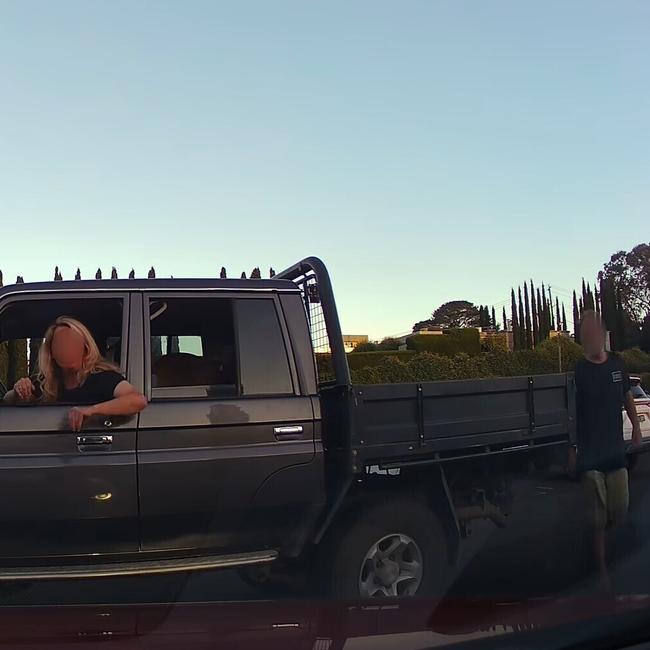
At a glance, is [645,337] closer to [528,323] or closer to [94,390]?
[528,323]

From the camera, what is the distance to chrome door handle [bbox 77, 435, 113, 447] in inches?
151

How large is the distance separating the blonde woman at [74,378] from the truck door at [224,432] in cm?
15

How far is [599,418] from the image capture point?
519 centimetres

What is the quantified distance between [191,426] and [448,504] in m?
1.60

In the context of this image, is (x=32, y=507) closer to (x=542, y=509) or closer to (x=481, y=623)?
(x=481, y=623)

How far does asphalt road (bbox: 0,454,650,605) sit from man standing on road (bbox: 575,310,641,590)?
0.60 feet

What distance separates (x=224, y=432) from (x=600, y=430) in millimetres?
2745

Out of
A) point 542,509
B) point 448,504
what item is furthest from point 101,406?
point 542,509

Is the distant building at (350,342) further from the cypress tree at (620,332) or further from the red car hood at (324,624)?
the cypress tree at (620,332)

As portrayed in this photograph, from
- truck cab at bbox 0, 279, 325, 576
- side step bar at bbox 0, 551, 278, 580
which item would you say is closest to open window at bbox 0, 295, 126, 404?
truck cab at bbox 0, 279, 325, 576

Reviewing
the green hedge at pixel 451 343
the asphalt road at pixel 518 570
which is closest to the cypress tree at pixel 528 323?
the green hedge at pixel 451 343

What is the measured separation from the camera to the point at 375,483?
13.8 feet

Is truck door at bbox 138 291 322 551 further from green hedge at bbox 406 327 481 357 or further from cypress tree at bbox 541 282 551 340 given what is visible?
cypress tree at bbox 541 282 551 340

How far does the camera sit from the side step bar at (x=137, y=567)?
146 inches
